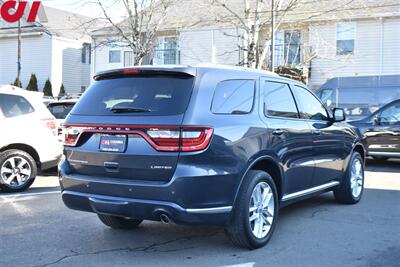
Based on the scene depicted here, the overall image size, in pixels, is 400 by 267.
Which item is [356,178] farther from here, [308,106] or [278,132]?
[278,132]

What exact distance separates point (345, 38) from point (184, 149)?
19.3m

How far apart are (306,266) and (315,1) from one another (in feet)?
61.5

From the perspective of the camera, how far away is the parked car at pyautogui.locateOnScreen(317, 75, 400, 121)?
14016 millimetres

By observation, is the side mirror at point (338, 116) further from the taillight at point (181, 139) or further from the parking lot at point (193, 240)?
the taillight at point (181, 139)

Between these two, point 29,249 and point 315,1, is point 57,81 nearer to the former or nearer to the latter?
point 315,1

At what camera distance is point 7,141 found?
8.20 metres

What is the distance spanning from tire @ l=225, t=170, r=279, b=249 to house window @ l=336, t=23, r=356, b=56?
18.0 m

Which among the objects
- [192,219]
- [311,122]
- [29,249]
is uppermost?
[311,122]

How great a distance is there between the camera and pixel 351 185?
7.45m

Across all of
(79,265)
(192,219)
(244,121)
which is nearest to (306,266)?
(192,219)

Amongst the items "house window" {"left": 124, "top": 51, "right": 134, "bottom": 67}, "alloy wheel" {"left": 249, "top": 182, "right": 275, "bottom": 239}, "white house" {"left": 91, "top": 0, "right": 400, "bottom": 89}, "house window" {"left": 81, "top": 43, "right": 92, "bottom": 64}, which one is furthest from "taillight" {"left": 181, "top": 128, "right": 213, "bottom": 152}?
"house window" {"left": 81, "top": 43, "right": 92, "bottom": 64}

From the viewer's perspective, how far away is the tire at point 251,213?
16.0ft

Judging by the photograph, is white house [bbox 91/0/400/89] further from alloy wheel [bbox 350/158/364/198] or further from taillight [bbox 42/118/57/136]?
alloy wheel [bbox 350/158/364/198]

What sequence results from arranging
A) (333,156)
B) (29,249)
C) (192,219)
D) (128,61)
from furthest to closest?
(128,61) → (333,156) → (29,249) → (192,219)
